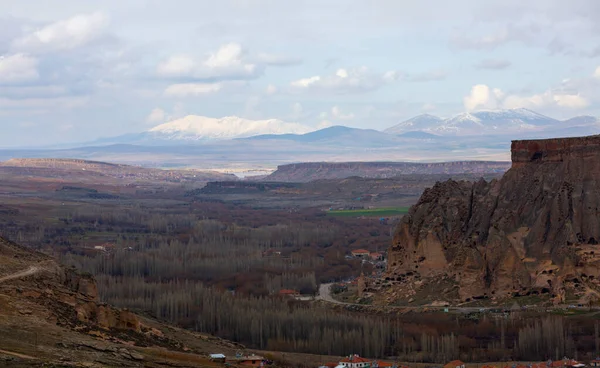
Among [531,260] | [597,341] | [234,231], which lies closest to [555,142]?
[531,260]

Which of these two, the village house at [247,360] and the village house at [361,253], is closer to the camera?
the village house at [247,360]

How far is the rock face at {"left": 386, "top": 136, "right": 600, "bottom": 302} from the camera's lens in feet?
301

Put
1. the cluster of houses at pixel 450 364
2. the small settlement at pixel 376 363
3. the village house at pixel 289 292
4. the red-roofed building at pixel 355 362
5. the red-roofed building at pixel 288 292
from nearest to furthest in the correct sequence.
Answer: the small settlement at pixel 376 363 → the cluster of houses at pixel 450 364 → the red-roofed building at pixel 355 362 → the village house at pixel 289 292 → the red-roofed building at pixel 288 292

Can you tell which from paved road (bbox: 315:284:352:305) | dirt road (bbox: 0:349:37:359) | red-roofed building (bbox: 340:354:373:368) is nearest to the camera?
dirt road (bbox: 0:349:37:359)

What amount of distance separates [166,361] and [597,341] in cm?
3458

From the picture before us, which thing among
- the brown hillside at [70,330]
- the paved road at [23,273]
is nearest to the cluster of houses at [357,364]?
the brown hillside at [70,330]

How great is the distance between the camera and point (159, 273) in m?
129

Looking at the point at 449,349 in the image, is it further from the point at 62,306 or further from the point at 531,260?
the point at 62,306

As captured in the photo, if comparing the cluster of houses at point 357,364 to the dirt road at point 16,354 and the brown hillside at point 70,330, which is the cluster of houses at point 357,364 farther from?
the dirt road at point 16,354

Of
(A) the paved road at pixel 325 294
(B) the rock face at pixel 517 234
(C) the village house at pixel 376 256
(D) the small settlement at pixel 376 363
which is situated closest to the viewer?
(D) the small settlement at pixel 376 363

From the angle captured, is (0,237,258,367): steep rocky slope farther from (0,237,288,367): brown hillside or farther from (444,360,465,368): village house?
(444,360,465,368): village house

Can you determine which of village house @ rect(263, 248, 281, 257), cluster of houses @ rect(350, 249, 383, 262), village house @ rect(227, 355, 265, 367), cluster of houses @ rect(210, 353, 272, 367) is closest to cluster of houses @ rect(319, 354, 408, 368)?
cluster of houses @ rect(210, 353, 272, 367)

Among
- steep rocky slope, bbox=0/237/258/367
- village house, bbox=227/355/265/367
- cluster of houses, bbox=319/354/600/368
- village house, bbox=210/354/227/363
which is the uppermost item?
steep rocky slope, bbox=0/237/258/367

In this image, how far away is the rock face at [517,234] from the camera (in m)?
91.6
